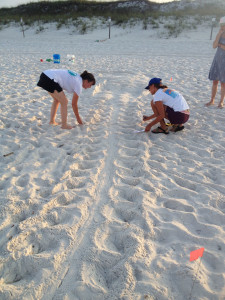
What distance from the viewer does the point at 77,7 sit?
30.9 m

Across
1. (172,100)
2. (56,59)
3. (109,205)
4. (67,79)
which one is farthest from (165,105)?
(56,59)

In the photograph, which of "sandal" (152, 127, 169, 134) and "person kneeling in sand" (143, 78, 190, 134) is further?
"sandal" (152, 127, 169, 134)

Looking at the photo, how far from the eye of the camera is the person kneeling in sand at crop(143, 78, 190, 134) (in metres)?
3.54

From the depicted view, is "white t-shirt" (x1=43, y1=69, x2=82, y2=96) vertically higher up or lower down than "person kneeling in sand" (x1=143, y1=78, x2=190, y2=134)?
higher up

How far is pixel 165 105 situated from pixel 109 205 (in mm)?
2135

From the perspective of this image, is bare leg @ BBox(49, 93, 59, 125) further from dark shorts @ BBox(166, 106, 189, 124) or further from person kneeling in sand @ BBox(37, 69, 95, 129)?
dark shorts @ BBox(166, 106, 189, 124)

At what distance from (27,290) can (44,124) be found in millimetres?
3023

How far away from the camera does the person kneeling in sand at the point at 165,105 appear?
11.6ft

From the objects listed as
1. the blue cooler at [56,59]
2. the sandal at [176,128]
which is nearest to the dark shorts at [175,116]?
the sandal at [176,128]

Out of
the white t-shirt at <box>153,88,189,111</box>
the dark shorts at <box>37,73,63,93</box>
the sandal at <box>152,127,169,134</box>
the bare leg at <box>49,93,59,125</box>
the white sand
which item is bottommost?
the white sand

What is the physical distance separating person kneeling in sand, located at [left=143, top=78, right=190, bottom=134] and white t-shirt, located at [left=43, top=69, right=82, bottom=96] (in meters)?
1.08

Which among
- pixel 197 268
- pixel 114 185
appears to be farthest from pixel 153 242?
pixel 114 185

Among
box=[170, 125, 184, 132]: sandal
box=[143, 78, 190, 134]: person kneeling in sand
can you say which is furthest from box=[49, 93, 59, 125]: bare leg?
box=[170, 125, 184, 132]: sandal

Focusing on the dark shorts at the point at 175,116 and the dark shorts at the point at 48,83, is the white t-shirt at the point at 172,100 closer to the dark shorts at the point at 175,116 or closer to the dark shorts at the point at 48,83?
the dark shorts at the point at 175,116
